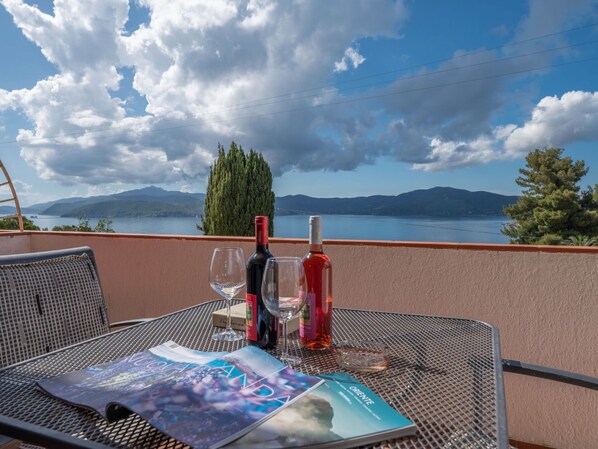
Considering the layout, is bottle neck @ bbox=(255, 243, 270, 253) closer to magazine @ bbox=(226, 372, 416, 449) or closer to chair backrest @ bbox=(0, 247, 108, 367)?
magazine @ bbox=(226, 372, 416, 449)

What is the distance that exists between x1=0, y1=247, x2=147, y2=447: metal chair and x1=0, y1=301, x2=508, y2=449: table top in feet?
1.02

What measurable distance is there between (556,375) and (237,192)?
6545 mm

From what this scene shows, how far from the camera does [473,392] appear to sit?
0.69 meters

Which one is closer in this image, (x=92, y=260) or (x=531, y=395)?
(x=92, y=260)

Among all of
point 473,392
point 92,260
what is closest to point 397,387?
point 473,392

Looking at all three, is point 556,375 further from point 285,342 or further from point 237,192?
point 237,192

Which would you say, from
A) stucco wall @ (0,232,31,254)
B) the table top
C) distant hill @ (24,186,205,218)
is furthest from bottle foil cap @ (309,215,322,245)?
distant hill @ (24,186,205,218)

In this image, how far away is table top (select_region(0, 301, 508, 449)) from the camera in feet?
1.82

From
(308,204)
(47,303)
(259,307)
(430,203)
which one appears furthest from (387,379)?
(430,203)

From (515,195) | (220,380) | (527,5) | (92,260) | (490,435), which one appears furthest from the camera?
(527,5)

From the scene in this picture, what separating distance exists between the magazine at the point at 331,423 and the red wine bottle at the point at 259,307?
293 mm

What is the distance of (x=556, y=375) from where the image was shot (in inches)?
40.1

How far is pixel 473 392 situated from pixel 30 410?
2.33ft

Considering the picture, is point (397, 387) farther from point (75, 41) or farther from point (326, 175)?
point (326, 175)
